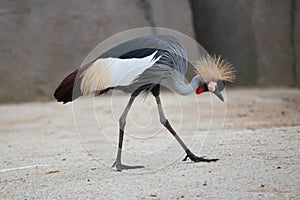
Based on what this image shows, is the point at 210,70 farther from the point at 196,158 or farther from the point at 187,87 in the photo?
the point at 196,158

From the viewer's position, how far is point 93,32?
30.1 feet

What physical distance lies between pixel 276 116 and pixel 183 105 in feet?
3.82

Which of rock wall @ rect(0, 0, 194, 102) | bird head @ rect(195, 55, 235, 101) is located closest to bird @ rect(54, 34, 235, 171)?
bird head @ rect(195, 55, 235, 101)

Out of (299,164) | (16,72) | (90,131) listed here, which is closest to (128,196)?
(299,164)

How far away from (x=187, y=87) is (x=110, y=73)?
1.69 ft

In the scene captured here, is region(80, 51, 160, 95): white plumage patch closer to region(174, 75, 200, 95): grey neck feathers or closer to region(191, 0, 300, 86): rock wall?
region(174, 75, 200, 95): grey neck feathers

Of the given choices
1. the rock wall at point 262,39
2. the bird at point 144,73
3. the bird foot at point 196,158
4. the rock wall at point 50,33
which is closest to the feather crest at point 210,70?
the bird at point 144,73

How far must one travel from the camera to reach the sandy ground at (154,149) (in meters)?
3.81

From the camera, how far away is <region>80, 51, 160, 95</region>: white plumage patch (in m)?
4.49

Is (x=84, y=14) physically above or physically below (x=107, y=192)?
below

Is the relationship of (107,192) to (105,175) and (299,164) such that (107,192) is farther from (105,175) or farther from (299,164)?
(299,164)

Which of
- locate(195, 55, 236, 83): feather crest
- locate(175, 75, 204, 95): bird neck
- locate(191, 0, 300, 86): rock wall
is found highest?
locate(195, 55, 236, 83): feather crest

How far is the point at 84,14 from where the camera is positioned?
9156 millimetres

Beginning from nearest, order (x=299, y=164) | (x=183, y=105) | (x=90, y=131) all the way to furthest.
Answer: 1. (x=299, y=164)
2. (x=90, y=131)
3. (x=183, y=105)
